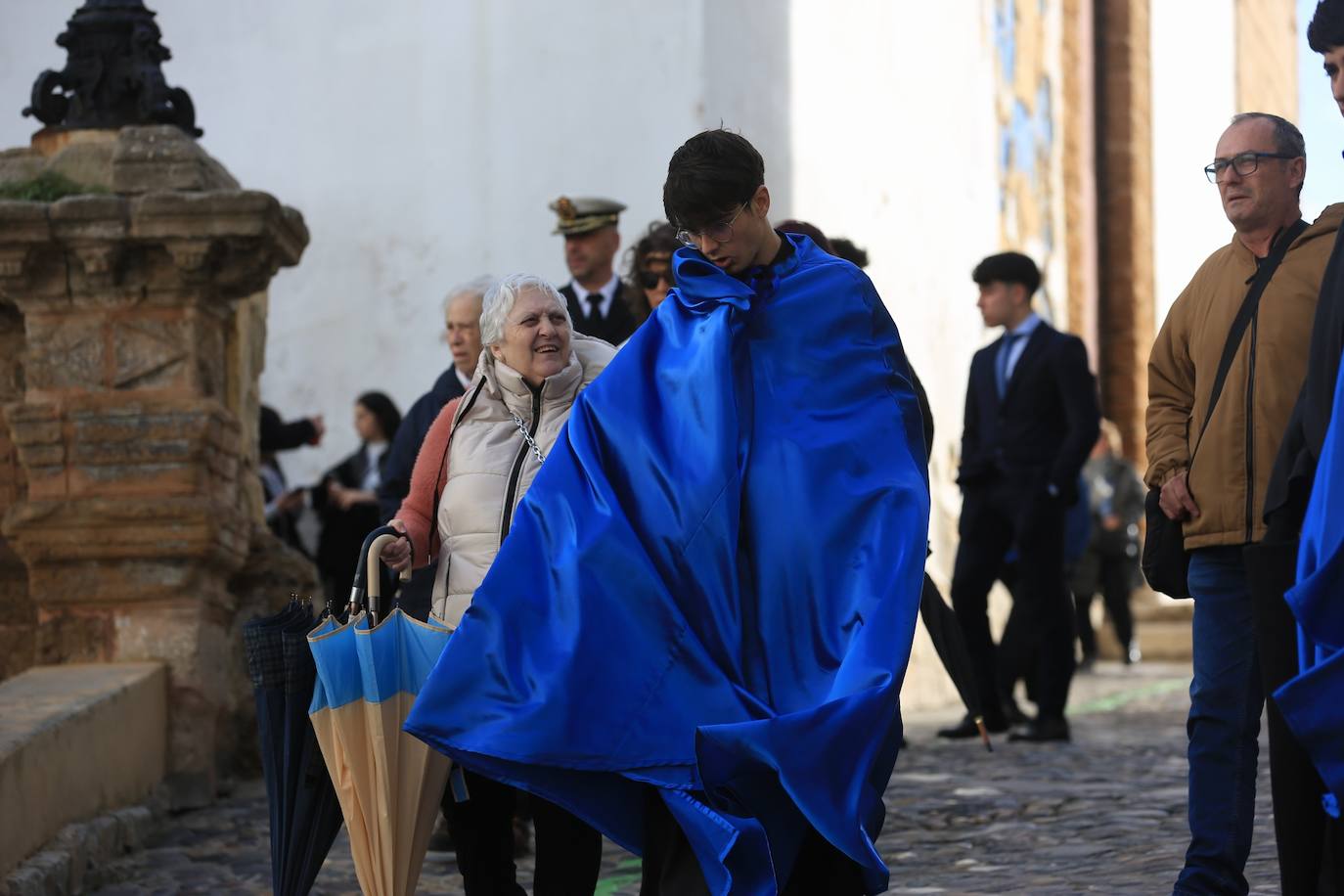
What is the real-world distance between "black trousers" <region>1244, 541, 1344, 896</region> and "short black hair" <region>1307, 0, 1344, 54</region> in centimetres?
92

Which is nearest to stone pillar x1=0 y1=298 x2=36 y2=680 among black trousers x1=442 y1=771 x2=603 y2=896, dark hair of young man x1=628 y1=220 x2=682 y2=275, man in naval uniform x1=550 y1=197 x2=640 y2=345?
man in naval uniform x1=550 y1=197 x2=640 y2=345

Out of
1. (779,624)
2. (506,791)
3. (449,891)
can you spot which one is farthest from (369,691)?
(449,891)

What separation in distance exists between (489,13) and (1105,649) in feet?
31.3

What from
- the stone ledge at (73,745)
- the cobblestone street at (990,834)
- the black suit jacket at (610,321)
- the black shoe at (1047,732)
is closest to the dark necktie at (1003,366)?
the black shoe at (1047,732)

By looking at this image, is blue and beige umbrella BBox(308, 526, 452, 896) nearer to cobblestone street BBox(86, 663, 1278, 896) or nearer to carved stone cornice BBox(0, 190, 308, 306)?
cobblestone street BBox(86, 663, 1278, 896)

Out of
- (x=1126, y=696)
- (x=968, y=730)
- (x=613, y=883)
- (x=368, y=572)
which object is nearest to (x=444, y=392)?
(x=613, y=883)

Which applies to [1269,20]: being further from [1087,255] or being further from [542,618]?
[542,618]

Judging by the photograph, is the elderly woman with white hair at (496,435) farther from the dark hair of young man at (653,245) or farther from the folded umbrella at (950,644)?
the dark hair of young man at (653,245)

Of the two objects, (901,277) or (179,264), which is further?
(901,277)

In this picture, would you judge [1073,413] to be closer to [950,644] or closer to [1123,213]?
[950,644]

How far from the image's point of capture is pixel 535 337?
209 inches

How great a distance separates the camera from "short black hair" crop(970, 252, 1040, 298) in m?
9.80

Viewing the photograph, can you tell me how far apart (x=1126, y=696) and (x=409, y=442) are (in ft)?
25.4

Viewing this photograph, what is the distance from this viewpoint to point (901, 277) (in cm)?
1459
